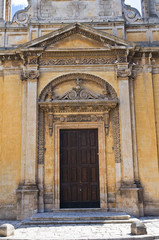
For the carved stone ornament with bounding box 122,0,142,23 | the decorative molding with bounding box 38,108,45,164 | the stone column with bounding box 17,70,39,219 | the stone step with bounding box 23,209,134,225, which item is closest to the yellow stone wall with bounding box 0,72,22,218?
the stone column with bounding box 17,70,39,219

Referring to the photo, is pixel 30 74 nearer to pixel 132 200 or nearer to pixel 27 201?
pixel 27 201

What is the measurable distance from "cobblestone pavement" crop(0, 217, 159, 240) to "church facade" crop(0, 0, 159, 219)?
1718 millimetres

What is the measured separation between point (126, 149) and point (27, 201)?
413 centimetres

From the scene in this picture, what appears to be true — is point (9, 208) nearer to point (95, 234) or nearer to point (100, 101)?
point (95, 234)

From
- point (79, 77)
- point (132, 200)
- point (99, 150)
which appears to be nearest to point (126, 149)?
point (99, 150)

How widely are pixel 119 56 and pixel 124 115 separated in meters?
2.46

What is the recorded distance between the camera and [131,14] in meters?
12.9

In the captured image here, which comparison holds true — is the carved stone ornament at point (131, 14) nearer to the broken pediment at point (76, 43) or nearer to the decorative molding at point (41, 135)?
the broken pediment at point (76, 43)

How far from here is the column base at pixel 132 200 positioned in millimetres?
10430

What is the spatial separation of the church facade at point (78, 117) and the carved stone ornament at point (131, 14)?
0.57 meters

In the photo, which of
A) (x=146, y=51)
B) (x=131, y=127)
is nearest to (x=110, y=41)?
(x=146, y=51)

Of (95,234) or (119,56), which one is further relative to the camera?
(119,56)

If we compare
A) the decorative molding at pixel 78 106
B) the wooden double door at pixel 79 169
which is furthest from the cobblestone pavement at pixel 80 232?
the decorative molding at pixel 78 106

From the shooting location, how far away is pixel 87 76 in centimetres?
1183
